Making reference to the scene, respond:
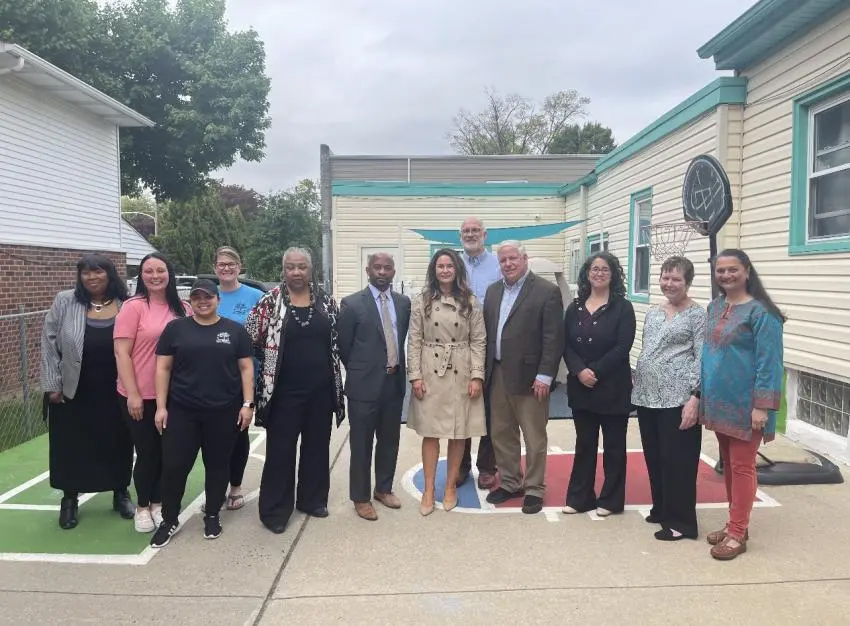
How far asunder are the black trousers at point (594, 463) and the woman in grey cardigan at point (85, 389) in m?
2.93

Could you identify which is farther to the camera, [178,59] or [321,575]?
[178,59]

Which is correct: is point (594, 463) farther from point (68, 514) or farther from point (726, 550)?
point (68, 514)

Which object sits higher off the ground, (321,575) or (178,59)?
(178,59)

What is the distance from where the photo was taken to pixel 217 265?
4.38 m

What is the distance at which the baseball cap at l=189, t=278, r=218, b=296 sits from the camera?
144 inches

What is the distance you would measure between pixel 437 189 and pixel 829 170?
28.9 ft

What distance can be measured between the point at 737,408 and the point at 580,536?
1.18 metres

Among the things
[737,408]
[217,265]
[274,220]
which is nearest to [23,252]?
[217,265]

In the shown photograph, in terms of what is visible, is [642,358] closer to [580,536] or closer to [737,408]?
[737,408]

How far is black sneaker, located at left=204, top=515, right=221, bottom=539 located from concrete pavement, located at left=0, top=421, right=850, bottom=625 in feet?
0.16

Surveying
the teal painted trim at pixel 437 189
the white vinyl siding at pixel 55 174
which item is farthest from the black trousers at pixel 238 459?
the teal painted trim at pixel 437 189

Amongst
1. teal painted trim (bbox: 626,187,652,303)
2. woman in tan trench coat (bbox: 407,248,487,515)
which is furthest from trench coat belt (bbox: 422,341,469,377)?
teal painted trim (bbox: 626,187,652,303)

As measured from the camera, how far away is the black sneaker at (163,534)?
3.73 meters

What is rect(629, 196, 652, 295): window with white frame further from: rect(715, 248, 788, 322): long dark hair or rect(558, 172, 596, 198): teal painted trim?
rect(715, 248, 788, 322): long dark hair
